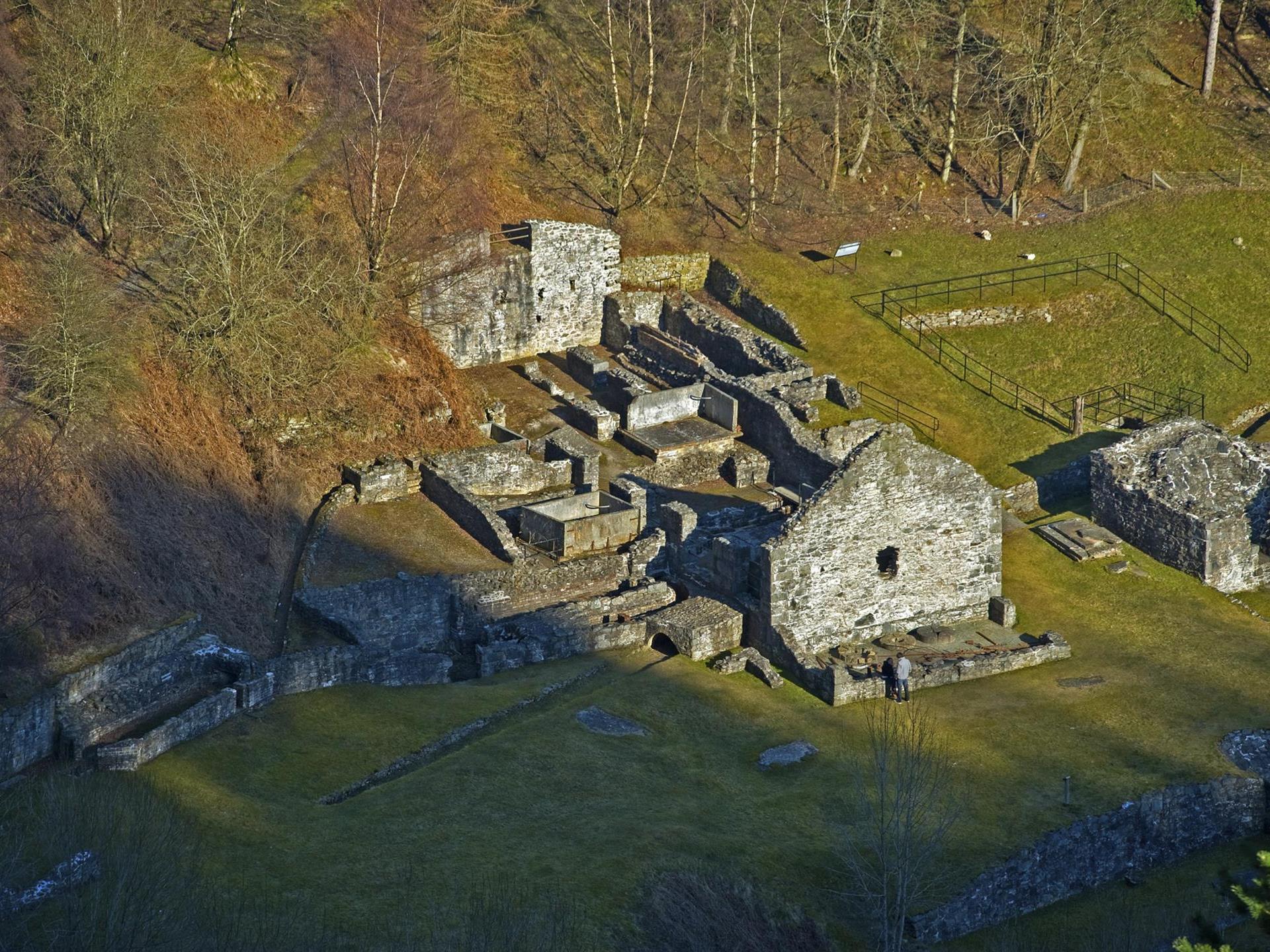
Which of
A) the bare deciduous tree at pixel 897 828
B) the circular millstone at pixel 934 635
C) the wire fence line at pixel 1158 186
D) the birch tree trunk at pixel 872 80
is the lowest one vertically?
the bare deciduous tree at pixel 897 828

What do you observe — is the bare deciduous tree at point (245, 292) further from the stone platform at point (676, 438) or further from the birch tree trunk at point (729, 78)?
the birch tree trunk at point (729, 78)

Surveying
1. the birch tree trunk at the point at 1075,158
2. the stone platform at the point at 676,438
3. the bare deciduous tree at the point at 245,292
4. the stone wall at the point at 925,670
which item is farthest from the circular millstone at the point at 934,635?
the birch tree trunk at the point at 1075,158

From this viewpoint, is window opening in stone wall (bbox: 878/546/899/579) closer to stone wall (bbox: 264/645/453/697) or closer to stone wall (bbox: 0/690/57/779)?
stone wall (bbox: 264/645/453/697)

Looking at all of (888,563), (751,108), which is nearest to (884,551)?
(888,563)

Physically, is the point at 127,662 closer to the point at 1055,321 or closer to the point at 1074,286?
the point at 1055,321

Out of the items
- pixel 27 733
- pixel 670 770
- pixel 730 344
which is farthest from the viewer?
pixel 730 344

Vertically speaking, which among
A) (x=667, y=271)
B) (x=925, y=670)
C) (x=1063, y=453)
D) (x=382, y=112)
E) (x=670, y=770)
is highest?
(x=382, y=112)

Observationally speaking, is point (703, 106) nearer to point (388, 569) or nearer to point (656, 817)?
point (388, 569)
